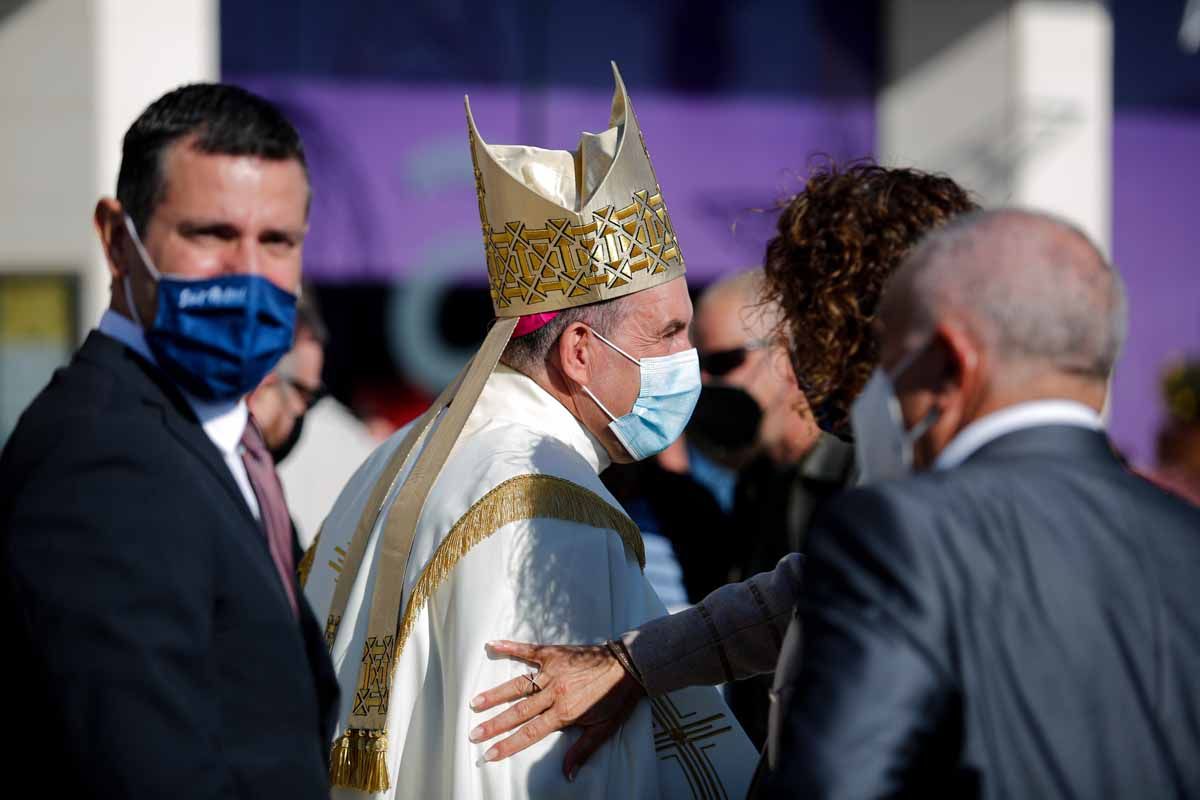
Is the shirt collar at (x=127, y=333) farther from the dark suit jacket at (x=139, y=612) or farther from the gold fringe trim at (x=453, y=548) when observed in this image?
the gold fringe trim at (x=453, y=548)

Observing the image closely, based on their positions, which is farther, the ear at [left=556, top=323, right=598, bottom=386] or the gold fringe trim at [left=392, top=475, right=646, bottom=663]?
the ear at [left=556, top=323, right=598, bottom=386]

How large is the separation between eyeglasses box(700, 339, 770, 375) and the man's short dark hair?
2.76 metres

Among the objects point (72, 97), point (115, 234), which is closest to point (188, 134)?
point (115, 234)

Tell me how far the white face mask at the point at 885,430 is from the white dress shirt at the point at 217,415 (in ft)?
2.72

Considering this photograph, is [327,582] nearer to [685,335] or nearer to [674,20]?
[685,335]

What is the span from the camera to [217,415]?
1.85 meters

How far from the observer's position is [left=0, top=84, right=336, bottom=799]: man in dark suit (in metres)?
1.52

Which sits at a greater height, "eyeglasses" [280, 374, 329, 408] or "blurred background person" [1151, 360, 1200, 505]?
"eyeglasses" [280, 374, 329, 408]

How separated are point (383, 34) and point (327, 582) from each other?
5687 mm

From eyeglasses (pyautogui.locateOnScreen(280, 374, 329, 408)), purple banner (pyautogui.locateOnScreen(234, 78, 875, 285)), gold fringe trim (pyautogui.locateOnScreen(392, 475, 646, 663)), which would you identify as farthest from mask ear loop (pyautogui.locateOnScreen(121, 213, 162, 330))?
purple banner (pyautogui.locateOnScreen(234, 78, 875, 285))

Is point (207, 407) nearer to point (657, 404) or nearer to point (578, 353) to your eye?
point (578, 353)

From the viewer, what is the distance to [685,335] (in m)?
2.85

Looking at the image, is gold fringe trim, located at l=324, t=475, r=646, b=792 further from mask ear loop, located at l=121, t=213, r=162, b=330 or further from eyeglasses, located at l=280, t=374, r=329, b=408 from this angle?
eyeglasses, located at l=280, t=374, r=329, b=408

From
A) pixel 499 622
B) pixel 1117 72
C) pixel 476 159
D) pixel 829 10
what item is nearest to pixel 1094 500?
pixel 499 622
